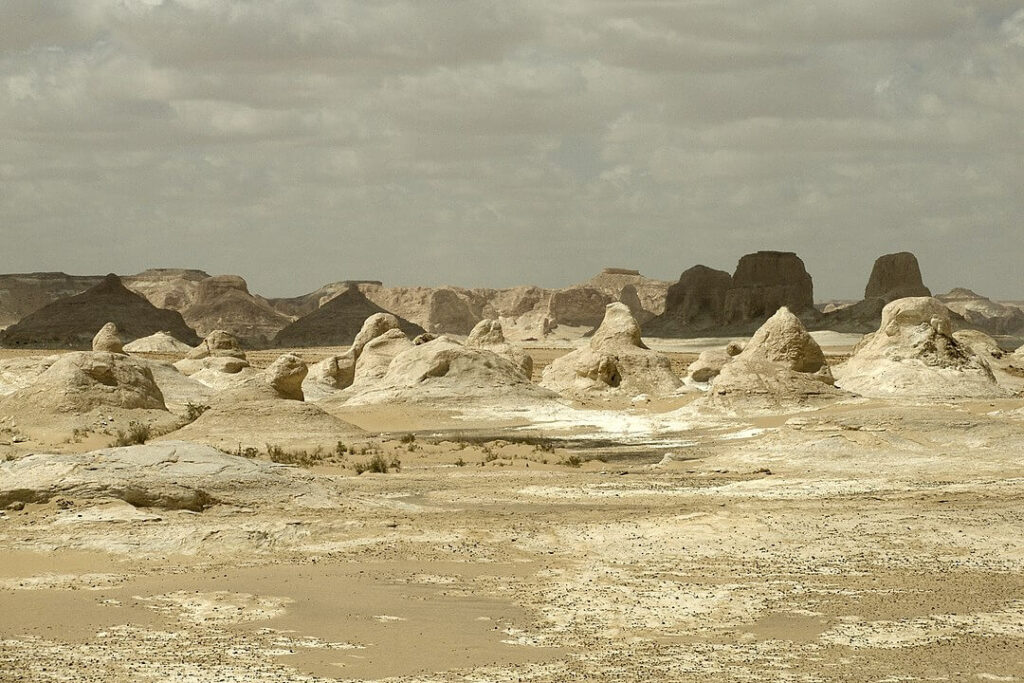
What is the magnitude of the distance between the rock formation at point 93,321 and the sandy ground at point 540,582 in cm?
6683

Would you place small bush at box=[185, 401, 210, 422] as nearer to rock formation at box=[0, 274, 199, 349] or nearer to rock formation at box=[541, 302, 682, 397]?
rock formation at box=[541, 302, 682, 397]

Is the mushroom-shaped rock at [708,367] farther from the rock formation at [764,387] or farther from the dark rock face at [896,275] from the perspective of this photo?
the dark rock face at [896,275]

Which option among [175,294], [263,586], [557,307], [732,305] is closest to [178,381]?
[263,586]

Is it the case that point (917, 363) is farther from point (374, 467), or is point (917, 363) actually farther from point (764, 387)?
point (374, 467)

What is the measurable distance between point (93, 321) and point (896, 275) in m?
55.8

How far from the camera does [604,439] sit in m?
22.7

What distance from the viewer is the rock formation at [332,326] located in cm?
8338

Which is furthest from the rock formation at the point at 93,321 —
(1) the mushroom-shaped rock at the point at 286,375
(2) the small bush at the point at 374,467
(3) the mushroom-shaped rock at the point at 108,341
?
(2) the small bush at the point at 374,467

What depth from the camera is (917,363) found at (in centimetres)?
2692

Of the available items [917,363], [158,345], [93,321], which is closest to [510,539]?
[917,363]

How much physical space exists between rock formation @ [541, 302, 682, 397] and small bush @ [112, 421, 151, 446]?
40.3 feet

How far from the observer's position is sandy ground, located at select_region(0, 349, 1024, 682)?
25.6 ft

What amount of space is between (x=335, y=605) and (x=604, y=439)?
1385 cm

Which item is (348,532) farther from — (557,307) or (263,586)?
(557,307)
